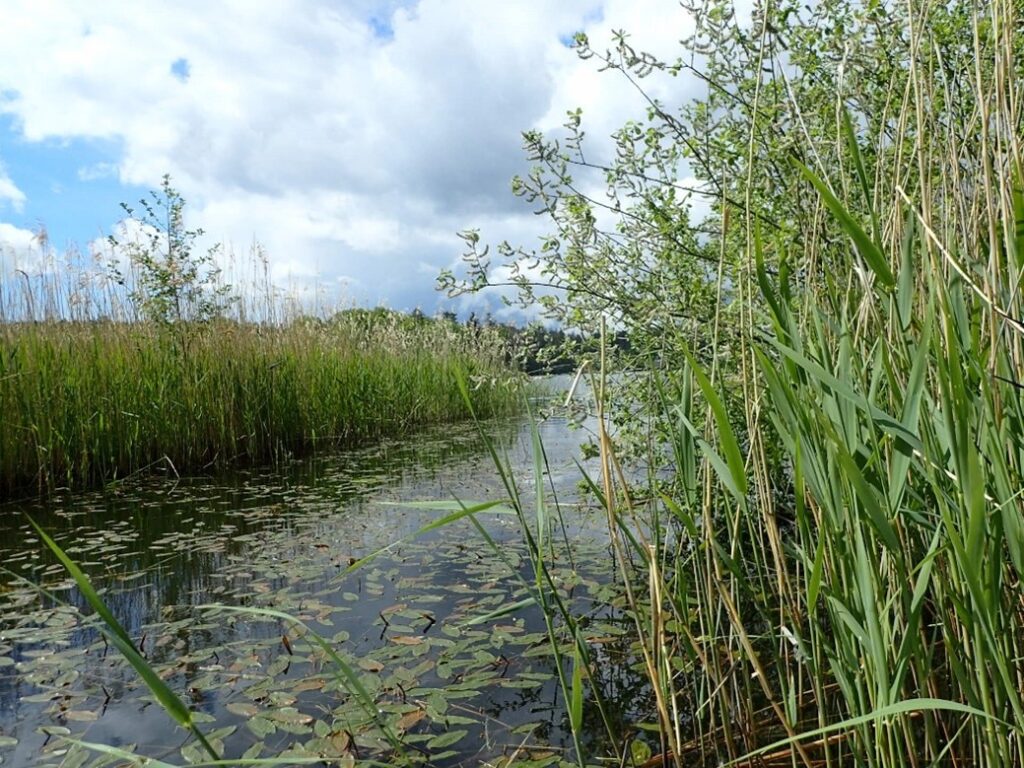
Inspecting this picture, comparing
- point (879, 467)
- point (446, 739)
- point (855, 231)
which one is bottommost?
point (446, 739)

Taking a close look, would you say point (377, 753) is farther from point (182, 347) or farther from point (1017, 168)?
point (182, 347)

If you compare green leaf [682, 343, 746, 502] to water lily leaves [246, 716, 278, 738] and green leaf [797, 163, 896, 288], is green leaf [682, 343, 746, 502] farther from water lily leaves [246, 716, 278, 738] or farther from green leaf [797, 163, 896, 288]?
water lily leaves [246, 716, 278, 738]

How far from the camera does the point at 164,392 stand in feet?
17.4

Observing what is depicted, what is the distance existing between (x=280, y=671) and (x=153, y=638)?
22.2 inches

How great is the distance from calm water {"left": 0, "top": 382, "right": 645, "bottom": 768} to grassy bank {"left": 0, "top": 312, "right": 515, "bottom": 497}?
0.55 m

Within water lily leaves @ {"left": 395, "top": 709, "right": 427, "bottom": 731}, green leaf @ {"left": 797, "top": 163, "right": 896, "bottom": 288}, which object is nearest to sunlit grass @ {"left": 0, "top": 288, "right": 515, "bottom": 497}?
water lily leaves @ {"left": 395, "top": 709, "right": 427, "bottom": 731}

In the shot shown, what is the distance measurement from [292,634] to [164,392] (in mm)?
3535

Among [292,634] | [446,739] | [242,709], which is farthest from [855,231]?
[292,634]

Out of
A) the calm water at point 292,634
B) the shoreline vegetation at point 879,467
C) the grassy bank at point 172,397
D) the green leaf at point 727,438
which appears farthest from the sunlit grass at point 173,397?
the green leaf at point 727,438

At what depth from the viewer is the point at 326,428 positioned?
23.1 ft

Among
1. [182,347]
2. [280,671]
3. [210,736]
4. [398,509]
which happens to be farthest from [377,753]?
[182,347]

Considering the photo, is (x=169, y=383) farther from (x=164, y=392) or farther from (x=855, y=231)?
(x=855, y=231)

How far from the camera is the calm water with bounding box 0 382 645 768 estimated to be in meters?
1.73

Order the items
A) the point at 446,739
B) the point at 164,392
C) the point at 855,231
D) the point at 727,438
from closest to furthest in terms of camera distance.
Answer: the point at 855,231 < the point at 727,438 < the point at 446,739 < the point at 164,392
